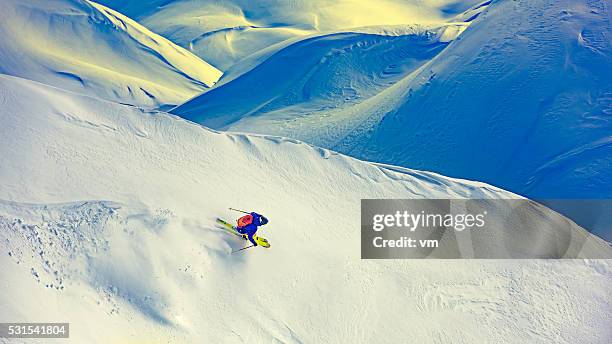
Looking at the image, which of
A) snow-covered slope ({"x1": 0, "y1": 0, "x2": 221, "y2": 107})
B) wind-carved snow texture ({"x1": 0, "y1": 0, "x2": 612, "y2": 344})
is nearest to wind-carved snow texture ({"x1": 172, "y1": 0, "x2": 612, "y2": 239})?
wind-carved snow texture ({"x1": 0, "y1": 0, "x2": 612, "y2": 344})

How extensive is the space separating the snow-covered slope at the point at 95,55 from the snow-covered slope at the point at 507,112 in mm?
2720

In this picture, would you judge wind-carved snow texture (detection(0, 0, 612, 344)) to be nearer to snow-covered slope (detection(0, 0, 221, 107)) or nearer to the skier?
the skier

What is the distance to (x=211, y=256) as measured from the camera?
507cm

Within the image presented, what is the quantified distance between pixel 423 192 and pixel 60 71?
7.44 meters

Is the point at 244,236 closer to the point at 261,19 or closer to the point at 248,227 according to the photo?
the point at 248,227

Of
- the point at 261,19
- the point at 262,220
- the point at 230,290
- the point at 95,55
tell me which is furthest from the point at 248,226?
the point at 261,19

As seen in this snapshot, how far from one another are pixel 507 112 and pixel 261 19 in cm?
772

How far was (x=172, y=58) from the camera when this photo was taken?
13438mm

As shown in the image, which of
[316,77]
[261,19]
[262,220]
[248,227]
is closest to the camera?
[248,227]

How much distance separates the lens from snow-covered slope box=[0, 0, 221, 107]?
1153cm

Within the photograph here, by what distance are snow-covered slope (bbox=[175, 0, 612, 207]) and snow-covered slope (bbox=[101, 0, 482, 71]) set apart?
178 inches

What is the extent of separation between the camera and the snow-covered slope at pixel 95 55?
11.5 metres

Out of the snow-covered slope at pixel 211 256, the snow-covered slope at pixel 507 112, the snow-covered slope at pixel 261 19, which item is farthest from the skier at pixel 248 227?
the snow-covered slope at pixel 261 19

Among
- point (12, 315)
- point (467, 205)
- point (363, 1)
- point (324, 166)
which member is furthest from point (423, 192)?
point (363, 1)
